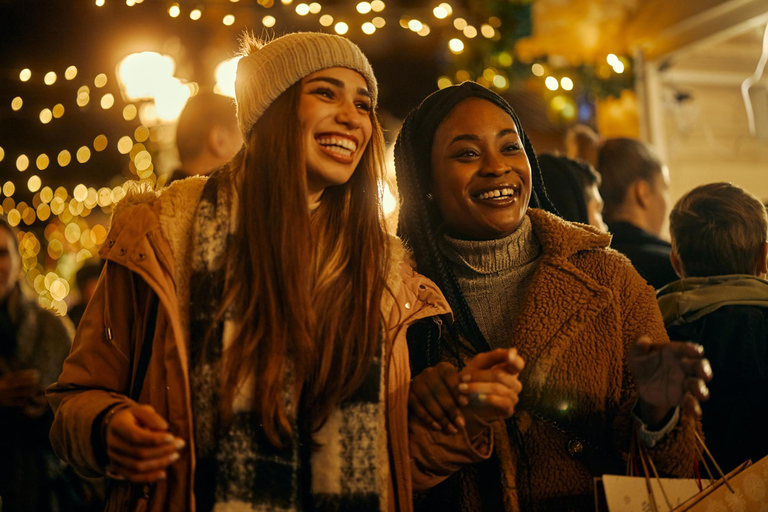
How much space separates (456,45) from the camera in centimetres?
546

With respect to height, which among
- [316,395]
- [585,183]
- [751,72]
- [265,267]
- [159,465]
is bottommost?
[159,465]

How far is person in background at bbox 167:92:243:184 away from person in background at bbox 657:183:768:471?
7.31 feet

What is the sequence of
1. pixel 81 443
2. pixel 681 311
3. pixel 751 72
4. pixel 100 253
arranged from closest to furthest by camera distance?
1. pixel 81 443
2. pixel 100 253
3. pixel 681 311
4. pixel 751 72

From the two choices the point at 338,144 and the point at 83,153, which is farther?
the point at 83,153

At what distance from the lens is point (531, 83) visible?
5949 millimetres

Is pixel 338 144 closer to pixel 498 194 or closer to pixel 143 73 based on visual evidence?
pixel 498 194

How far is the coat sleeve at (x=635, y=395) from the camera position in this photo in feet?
5.71

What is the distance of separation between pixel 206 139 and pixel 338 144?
68.1 inches

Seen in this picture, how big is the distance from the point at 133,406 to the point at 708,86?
→ 22.9 ft

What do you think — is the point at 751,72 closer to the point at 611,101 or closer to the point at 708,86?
the point at 708,86

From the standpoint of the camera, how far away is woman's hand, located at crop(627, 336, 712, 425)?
4.82ft

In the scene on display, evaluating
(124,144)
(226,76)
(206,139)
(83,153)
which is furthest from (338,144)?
(83,153)

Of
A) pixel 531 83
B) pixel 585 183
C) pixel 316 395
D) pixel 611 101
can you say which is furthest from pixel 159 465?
pixel 611 101

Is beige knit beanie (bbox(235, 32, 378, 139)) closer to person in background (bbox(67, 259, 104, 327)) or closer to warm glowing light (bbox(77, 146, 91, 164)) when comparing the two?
person in background (bbox(67, 259, 104, 327))
